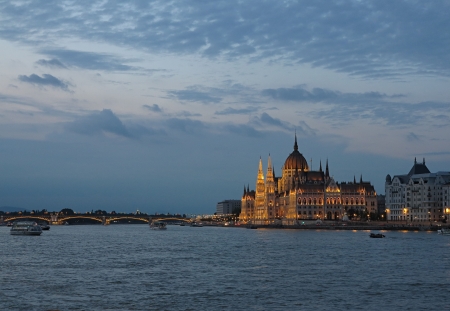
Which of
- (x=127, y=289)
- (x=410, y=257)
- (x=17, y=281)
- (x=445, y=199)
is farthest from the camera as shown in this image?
(x=445, y=199)

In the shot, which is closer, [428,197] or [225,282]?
[225,282]

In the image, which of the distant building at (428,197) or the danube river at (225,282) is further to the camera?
the distant building at (428,197)

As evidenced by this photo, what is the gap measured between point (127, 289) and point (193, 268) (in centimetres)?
1499

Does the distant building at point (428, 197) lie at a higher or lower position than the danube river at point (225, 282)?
higher

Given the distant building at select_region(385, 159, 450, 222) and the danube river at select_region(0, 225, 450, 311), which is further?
the distant building at select_region(385, 159, 450, 222)

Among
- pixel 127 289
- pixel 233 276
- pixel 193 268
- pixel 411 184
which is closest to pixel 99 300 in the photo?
pixel 127 289

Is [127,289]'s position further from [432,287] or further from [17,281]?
[432,287]

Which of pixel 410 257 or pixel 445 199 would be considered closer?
pixel 410 257

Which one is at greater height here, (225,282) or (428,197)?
(428,197)

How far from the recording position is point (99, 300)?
4194cm

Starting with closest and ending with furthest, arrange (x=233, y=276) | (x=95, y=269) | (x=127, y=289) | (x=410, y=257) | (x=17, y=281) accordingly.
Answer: (x=127, y=289)
(x=17, y=281)
(x=233, y=276)
(x=95, y=269)
(x=410, y=257)

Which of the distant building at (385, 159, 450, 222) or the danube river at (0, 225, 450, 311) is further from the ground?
the distant building at (385, 159, 450, 222)

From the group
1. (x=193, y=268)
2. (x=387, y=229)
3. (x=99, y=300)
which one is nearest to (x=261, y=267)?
(x=193, y=268)

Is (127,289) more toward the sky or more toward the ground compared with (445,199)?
more toward the ground
